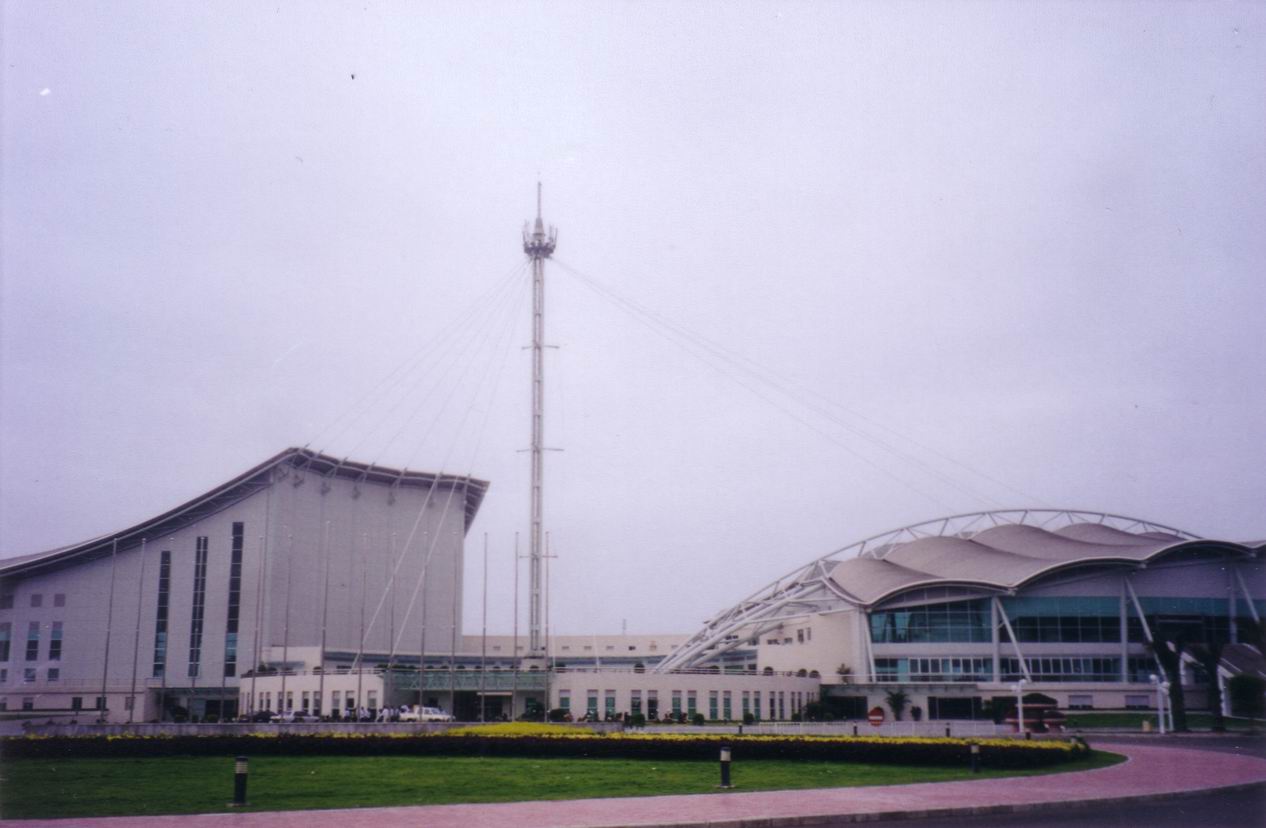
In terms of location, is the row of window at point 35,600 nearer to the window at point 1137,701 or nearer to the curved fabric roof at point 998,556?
the curved fabric roof at point 998,556

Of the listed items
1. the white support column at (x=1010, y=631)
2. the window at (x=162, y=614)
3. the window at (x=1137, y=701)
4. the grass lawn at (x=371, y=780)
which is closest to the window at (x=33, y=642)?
the window at (x=162, y=614)

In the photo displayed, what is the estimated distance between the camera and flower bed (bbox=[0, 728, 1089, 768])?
28.5 m

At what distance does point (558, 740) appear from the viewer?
105 ft

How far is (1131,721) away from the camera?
5788cm

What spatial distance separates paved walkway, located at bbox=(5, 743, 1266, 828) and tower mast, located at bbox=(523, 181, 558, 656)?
44.0 metres

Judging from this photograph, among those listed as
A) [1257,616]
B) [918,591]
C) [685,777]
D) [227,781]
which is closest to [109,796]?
[227,781]

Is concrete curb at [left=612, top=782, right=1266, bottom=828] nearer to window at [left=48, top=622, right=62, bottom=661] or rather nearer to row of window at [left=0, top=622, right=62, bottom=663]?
window at [left=48, top=622, right=62, bottom=661]

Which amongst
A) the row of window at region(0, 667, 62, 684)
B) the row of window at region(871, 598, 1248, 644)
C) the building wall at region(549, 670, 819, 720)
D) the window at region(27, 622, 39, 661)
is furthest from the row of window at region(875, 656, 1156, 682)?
the window at region(27, 622, 39, 661)

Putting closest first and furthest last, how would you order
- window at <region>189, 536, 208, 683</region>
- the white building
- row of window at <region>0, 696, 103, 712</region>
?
1. row of window at <region>0, 696, 103, 712</region>
2. the white building
3. window at <region>189, 536, 208, 683</region>

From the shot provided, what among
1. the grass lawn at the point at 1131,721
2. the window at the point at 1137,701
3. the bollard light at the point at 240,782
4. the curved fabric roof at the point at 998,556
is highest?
the curved fabric roof at the point at 998,556

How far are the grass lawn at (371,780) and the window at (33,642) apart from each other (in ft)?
171

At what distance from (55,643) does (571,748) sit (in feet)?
193

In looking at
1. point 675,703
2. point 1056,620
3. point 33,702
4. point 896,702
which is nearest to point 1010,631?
point 1056,620

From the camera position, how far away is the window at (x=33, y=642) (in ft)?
250
